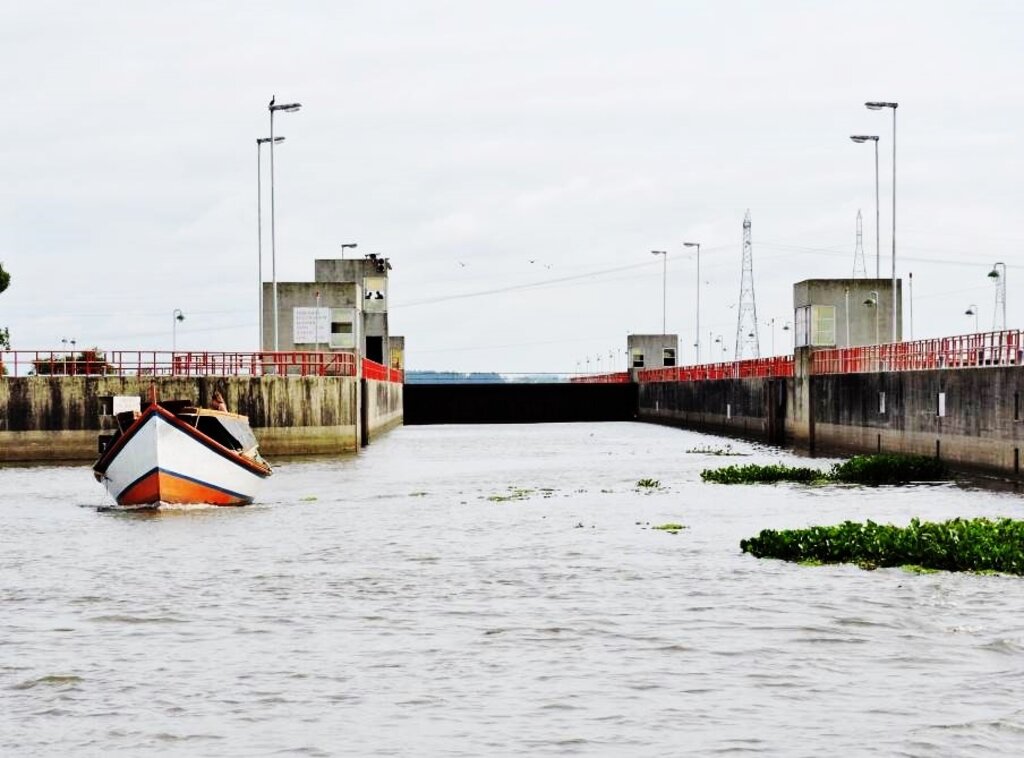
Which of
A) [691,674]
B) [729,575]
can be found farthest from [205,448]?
[691,674]

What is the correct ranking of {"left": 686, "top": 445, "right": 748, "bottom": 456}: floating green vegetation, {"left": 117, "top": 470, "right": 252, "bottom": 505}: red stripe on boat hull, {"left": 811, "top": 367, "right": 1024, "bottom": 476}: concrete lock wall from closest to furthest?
{"left": 117, "top": 470, "right": 252, "bottom": 505}: red stripe on boat hull, {"left": 811, "top": 367, "right": 1024, "bottom": 476}: concrete lock wall, {"left": 686, "top": 445, "right": 748, "bottom": 456}: floating green vegetation

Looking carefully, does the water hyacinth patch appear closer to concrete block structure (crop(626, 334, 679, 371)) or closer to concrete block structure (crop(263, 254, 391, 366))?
concrete block structure (crop(263, 254, 391, 366))

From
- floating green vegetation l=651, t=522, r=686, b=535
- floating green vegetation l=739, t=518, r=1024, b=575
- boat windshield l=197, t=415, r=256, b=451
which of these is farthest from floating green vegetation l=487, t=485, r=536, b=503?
floating green vegetation l=739, t=518, r=1024, b=575

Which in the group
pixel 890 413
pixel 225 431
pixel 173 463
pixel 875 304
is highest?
pixel 875 304

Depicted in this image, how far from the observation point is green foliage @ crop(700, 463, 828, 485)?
138 feet

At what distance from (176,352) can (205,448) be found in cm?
2595

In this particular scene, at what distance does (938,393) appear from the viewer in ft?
152

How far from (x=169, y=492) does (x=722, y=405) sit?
56.3 meters

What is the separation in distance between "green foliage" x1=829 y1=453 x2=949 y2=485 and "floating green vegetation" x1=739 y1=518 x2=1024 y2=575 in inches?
666

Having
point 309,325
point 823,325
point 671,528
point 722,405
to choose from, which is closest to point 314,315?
point 309,325

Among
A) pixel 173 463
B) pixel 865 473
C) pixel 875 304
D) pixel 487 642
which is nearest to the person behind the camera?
pixel 487 642

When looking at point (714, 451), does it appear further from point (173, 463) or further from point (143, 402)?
point (173, 463)

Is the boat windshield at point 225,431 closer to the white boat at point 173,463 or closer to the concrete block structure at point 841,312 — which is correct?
the white boat at point 173,463

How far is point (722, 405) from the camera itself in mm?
87250
